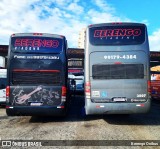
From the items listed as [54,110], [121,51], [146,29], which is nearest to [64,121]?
[54,110]

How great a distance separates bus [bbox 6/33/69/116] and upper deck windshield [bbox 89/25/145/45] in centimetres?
147

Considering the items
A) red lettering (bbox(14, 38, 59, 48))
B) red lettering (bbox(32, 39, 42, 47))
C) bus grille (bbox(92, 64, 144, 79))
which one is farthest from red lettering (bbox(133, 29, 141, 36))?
red lettering (bbox(32, 39, 42, 47))

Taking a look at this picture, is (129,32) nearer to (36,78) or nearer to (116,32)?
(116,32)

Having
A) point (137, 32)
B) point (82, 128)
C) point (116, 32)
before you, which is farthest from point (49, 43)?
point (82, 128)

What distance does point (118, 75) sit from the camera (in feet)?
34.7

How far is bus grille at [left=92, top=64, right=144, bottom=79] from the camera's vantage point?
10.5 metres

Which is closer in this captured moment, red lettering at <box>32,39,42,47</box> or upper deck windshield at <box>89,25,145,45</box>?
upper deck windshield at <box>89,25,145,45</box>

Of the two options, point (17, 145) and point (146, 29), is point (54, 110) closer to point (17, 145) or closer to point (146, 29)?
point (17, 145)

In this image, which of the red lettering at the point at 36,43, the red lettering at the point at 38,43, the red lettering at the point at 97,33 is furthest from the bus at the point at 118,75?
the red lettering at the point at 36,43

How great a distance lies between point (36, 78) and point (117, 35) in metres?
3.58

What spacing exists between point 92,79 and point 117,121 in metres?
2.41

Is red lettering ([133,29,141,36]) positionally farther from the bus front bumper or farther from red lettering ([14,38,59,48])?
the bus front bumper

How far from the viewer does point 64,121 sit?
38.5 ft

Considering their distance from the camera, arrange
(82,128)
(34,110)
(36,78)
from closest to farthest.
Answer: (82,128), (34,110), (36,78)
